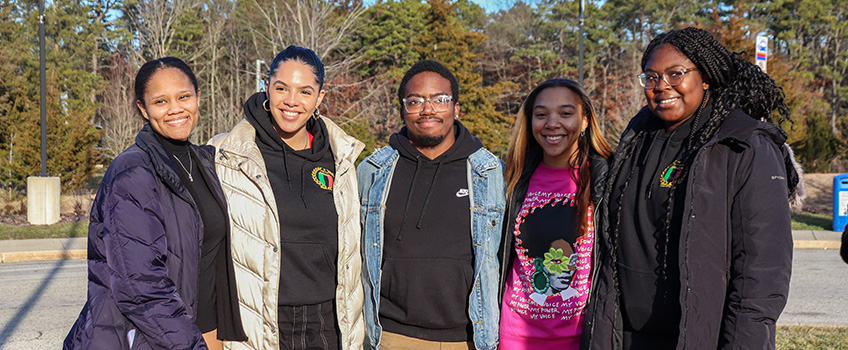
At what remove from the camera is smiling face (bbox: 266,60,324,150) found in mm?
3311

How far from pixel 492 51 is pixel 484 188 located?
34842mm

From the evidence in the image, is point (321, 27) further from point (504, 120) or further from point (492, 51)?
point (492, 51)

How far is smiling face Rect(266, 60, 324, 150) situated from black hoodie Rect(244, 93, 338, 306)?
0.10 metres

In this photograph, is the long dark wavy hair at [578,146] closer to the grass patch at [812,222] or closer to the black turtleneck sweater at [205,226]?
the black turtleneck sweater at [205,226]

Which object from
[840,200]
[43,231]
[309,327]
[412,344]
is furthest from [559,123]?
[840,200]

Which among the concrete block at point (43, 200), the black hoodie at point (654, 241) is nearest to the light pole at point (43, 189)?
the concrete block at point (43, 200)

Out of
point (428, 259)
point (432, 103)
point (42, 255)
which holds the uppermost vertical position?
point (432, 103)

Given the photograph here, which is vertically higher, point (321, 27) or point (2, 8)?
point (2, 8)

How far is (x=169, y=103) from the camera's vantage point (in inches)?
109

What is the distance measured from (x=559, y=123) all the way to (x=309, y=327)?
1.73m

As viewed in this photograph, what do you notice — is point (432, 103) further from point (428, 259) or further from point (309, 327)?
point (309, 327)

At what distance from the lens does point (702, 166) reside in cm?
240

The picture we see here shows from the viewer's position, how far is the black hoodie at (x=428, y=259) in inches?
129

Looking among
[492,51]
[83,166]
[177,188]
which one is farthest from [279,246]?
[492,51]
